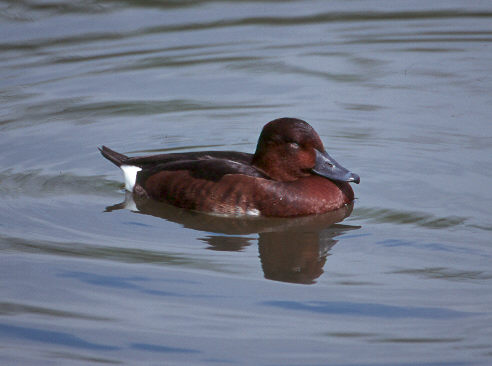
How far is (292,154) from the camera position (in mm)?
7211

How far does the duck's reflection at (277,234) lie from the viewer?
19.7ft

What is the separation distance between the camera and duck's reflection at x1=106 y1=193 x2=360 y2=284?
6020mm

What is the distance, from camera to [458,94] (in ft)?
31.4

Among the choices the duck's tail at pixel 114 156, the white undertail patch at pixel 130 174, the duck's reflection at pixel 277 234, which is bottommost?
the duck's reflection at pixel 277 234

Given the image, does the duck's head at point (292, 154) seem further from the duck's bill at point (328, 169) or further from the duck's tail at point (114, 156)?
the duck's tail at point (114, 156)

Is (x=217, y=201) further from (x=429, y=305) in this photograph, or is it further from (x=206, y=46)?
(x=206, y=46)

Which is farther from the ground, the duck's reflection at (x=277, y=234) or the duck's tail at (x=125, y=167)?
the duck's tail at (x=125, y=167)

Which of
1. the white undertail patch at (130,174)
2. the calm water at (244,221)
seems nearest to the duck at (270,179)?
the calm water at (244,221)

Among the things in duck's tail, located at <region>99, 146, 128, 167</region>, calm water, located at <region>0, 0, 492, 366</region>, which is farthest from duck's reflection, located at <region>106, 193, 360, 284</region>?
duck's tail, located at <region>99, 146, 128, 167</region>

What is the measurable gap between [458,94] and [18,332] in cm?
600

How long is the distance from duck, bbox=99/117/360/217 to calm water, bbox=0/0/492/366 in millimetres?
146

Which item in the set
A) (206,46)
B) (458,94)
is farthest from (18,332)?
(206,46)

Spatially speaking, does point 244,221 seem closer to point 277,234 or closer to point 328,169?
point 277,234

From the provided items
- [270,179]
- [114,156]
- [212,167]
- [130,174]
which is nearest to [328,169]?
[270,179]
